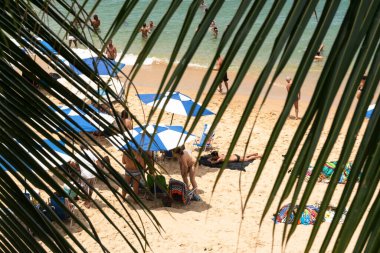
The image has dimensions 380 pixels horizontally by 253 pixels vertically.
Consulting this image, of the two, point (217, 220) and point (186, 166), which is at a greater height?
point (186, 166)

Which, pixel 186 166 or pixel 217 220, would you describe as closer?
pixel 217 220

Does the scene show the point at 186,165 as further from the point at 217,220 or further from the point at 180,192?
the point at 217,220

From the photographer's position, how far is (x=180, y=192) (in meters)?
10.4

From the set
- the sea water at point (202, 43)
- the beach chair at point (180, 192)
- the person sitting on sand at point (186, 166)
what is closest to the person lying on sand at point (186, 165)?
the person sitting on sand at point (186, 166)

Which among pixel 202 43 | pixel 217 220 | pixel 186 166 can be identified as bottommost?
pixel 202 43

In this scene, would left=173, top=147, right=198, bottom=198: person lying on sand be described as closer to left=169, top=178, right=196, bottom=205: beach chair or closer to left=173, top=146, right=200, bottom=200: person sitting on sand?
left=173, top=146, right=200, bottom=200: person sitting on sand

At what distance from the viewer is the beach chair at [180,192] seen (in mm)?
10289

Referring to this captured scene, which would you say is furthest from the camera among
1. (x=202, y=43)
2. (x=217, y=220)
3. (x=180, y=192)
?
(x=202, y=43)

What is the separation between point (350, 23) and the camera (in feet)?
2.17

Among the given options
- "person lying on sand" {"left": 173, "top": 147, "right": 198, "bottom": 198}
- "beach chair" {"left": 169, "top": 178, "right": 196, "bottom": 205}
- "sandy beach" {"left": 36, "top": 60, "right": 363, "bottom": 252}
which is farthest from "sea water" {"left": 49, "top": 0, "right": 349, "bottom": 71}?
"beach chair" {"left": 169, "top": 178, "right": 196, "bottom": 205}

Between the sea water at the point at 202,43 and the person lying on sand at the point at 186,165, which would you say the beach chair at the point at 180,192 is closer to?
the person lying on sand at the point at 186,165

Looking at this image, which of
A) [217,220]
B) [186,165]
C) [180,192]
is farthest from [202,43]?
[217,220]

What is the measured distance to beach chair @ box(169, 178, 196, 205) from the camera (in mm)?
10289

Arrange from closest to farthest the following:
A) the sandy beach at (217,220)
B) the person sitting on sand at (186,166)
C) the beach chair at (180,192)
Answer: the sandy beach at (217,220)
the beach chair at (180,192)
the person sitting on sand at (186,166)
